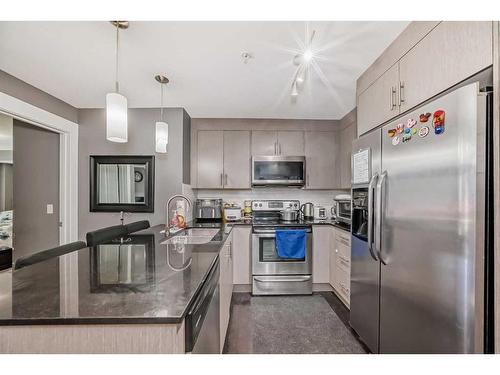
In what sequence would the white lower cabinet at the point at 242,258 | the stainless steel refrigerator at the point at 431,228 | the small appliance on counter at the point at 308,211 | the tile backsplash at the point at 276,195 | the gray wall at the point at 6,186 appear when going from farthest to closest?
the tile backsplash at the point at 276,195
the small appliance on counter at the point at 308,211
the white lower cabinet at the point at 242,258
the gray wall at the point at 6,186
the stainless steel refrigerator at the point at 431,228

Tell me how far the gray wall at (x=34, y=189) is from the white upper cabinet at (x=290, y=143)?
111 inches

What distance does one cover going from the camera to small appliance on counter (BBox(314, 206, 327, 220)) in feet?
11.5

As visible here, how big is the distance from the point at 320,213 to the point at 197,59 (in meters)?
2.57

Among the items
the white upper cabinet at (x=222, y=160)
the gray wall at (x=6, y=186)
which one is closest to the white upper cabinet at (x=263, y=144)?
the white upper cabinet at (x=222, y=160)

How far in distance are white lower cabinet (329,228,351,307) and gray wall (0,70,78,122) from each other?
344 centimetres

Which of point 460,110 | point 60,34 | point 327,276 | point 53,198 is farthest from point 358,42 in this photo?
point 53,198

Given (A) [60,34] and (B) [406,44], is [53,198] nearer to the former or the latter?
(A) [60,34]

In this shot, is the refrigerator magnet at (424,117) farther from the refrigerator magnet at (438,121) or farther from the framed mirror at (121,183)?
the framed mirror at (121,183)

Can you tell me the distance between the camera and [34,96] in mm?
2391

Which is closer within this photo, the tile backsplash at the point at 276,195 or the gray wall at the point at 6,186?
the gray wall at the point at 6,186

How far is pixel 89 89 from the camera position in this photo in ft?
8.04

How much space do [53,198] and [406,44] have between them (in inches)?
150

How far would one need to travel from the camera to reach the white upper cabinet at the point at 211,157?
10.8ft

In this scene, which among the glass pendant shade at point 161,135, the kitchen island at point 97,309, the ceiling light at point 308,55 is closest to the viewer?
the kitchen island at point 97,309
